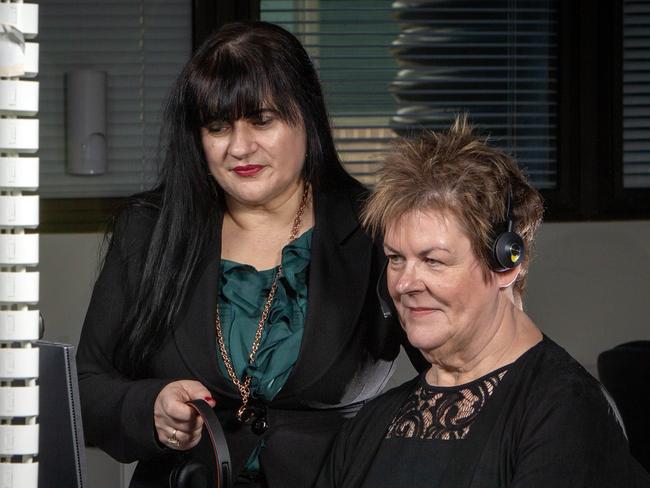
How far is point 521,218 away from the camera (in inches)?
70.4

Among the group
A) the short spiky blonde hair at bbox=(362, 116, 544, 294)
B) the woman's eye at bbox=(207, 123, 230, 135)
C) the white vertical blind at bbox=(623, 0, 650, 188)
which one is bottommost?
the short spiky blonde hair at bbox=(362, 116, 544, 294)

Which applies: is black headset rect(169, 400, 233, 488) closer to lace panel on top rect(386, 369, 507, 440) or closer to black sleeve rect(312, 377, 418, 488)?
black sleeve rect(312, 377, 418, 488)

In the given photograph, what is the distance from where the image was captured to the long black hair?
1.96m

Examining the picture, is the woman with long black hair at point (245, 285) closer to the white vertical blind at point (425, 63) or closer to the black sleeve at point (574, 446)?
the black sleeve at point (574, 446)

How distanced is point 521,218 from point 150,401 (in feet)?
2.11

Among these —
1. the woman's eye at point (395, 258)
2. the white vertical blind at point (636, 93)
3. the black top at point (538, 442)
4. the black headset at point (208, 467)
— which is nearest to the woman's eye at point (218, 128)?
the woman's eye at point (395, 258)

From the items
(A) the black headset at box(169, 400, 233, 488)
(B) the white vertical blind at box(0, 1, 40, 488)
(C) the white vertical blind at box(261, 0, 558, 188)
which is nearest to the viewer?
(B) the white vertical blind at box(0, 1, 40, 488)

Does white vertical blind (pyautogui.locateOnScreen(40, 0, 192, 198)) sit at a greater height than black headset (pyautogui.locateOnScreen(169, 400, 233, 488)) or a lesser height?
greater

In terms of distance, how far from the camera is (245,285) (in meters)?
2.05

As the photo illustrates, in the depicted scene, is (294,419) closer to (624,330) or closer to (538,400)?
(538,400)

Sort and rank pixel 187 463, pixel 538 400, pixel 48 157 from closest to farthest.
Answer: pixel 538 400, pixel 187 463, pixel 48 157

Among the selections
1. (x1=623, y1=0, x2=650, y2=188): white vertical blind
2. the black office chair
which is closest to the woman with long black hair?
the black office chair

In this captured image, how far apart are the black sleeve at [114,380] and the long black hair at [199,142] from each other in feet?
0.10

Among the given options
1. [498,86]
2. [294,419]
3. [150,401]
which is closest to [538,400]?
[294,419]
